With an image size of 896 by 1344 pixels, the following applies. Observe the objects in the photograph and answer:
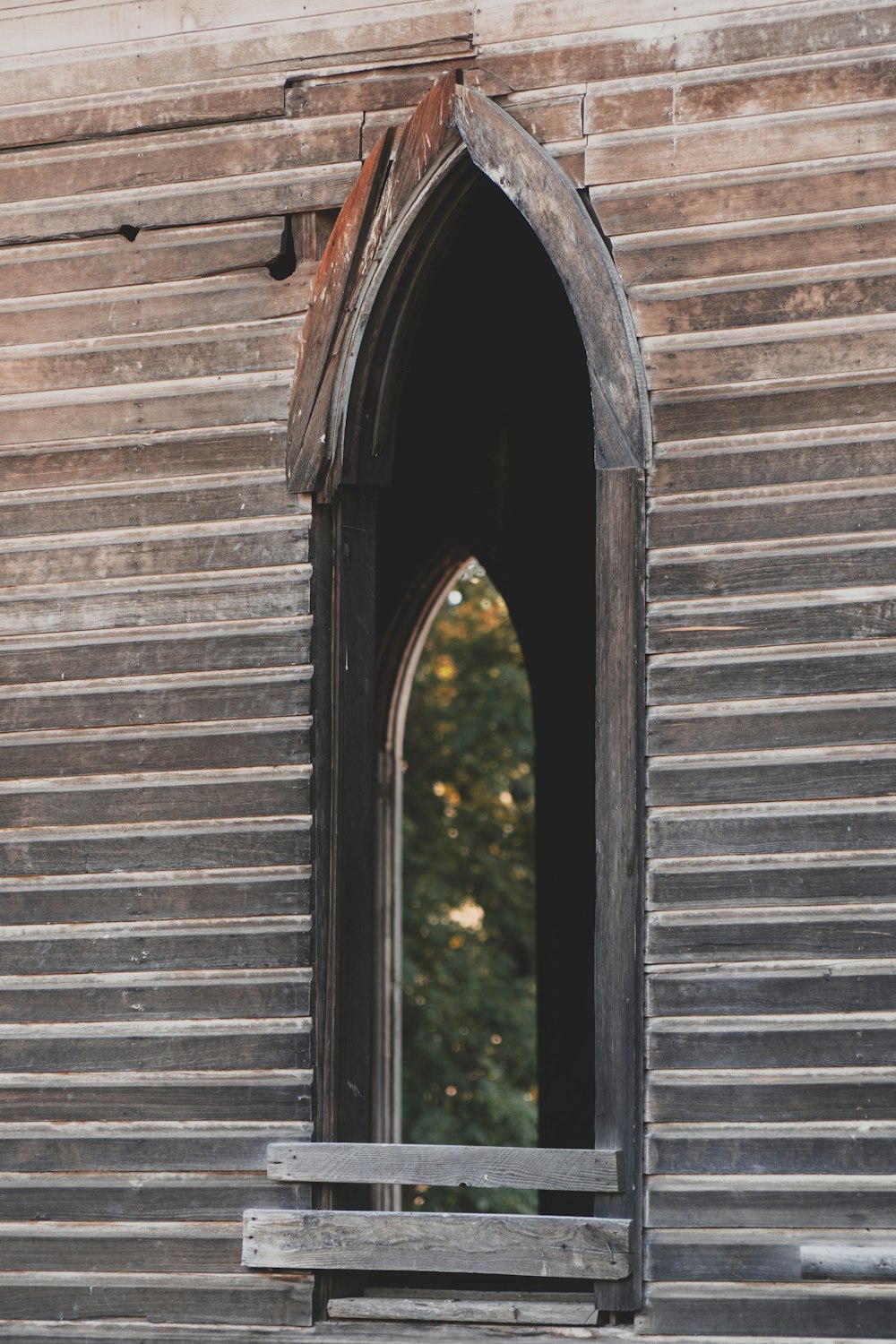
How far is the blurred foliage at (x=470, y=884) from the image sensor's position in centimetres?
1909

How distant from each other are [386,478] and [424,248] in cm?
75

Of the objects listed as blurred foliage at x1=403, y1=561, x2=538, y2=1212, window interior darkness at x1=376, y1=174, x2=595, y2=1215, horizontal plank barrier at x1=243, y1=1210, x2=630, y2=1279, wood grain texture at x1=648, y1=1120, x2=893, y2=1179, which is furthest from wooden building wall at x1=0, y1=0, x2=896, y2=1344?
blurred foliage at x1=403, y1=561, x2=538, y2=1212

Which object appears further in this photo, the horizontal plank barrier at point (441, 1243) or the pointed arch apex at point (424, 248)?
the pointed arch apex at point (424, 248)

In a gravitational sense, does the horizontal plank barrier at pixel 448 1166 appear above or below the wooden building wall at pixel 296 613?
below

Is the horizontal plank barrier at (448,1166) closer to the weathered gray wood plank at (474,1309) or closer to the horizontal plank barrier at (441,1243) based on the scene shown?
the horizontal plank barrier at (441,1243)

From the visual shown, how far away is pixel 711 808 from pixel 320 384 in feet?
6.11

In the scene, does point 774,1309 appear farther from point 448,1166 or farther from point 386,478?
point 386,478

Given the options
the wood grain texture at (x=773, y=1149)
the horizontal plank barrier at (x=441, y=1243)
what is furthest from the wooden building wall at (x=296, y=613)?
the horizontal plank barrier at (x=441, y=1243)

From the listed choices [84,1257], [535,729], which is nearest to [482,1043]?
[535,729]

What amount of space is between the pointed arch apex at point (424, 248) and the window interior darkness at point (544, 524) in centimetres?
305

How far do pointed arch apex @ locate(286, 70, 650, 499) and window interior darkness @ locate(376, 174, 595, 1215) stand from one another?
3052 millimetres

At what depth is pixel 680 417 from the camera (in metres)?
5.46

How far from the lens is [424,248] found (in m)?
5.87

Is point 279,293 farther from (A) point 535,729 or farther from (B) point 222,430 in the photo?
(A) point 535,729
